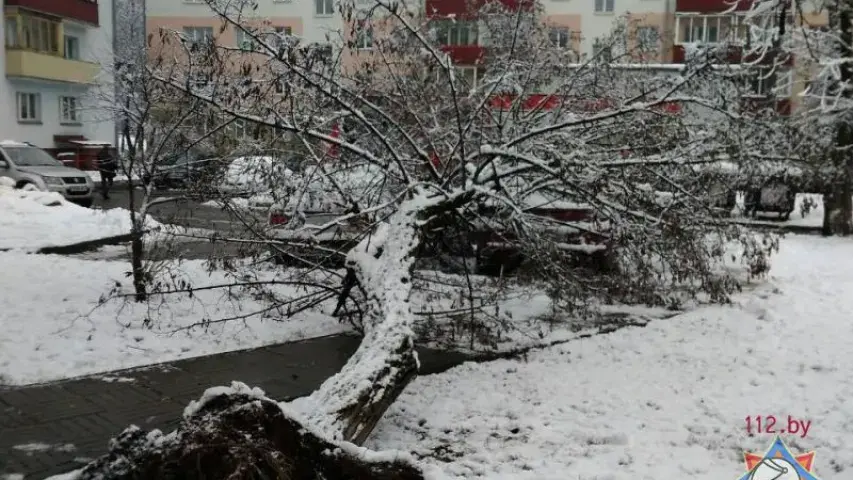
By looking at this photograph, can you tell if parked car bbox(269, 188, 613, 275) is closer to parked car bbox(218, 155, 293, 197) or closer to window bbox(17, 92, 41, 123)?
parked car bbox(218, 155, 293, 197)

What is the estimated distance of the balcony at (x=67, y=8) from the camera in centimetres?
3075

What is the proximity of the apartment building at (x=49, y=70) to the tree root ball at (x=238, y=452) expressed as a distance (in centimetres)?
2780

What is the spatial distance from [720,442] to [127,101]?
6549 mm

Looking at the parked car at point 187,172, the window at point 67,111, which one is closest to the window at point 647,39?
the parked car at point 187,172

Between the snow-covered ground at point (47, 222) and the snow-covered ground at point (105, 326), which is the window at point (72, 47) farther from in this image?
the snow-covered ground at point (105, 326)

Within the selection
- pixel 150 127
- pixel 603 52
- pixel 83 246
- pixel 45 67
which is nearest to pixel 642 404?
pixel 603 52

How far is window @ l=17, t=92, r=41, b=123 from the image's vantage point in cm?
3130

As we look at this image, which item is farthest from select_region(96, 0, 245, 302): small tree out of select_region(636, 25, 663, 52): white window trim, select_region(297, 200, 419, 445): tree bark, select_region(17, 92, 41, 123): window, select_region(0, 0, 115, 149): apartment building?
select_region(17, 92, 41, 123): window

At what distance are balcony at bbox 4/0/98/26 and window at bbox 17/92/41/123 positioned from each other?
3.39m

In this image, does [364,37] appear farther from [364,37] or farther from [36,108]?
[36,108]

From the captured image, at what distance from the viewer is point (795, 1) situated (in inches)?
242

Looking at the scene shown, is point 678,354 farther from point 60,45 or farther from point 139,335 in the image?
point 60,45

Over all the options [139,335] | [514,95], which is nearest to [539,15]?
Answer: [514,95]

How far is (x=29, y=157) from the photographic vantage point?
65.1 ft
